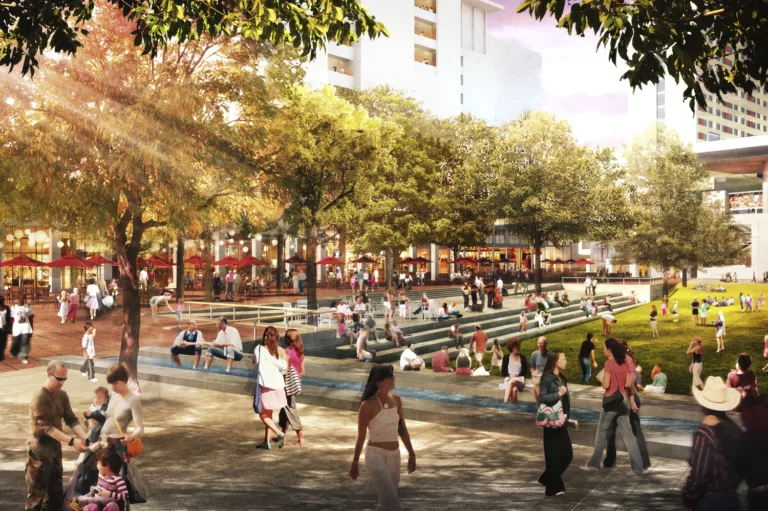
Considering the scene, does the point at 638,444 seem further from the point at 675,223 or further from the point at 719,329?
the point at 675,223

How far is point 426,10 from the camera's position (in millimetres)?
60625

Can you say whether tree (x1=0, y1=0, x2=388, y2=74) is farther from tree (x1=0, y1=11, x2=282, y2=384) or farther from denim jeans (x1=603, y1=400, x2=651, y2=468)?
denim jeans (x1=603, y1=400, x2=651, y2=468)

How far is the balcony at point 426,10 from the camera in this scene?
59.5 meters

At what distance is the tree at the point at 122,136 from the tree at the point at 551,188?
2951 cm

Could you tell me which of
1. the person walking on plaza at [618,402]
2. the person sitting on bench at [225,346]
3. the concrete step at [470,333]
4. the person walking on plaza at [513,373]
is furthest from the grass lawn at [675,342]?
the person walking on plaza at [618,402]

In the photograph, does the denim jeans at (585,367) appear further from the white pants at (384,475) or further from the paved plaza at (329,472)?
the white pants at (384,475)

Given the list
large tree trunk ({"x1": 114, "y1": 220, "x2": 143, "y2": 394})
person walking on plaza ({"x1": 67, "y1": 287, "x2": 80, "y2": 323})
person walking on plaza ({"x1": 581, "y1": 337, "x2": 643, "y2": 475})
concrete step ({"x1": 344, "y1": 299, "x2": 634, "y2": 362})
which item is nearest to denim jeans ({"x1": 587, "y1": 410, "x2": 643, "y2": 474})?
person walking on plaza ({"x1": 581, "y1": 337, "x2": 643, "y2": 475})

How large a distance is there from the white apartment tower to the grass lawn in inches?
1101

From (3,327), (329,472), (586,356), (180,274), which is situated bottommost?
(329,472)

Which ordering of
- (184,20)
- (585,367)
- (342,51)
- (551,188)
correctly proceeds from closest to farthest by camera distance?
(184,20) < (585,367) < (551,188) < (342,51)

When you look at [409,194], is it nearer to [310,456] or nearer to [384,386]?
[310,456]

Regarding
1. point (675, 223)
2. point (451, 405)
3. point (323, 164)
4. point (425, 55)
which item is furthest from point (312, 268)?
point (425, 55)

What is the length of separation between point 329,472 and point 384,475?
3.39 m

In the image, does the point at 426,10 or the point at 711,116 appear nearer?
the point at 426,10
